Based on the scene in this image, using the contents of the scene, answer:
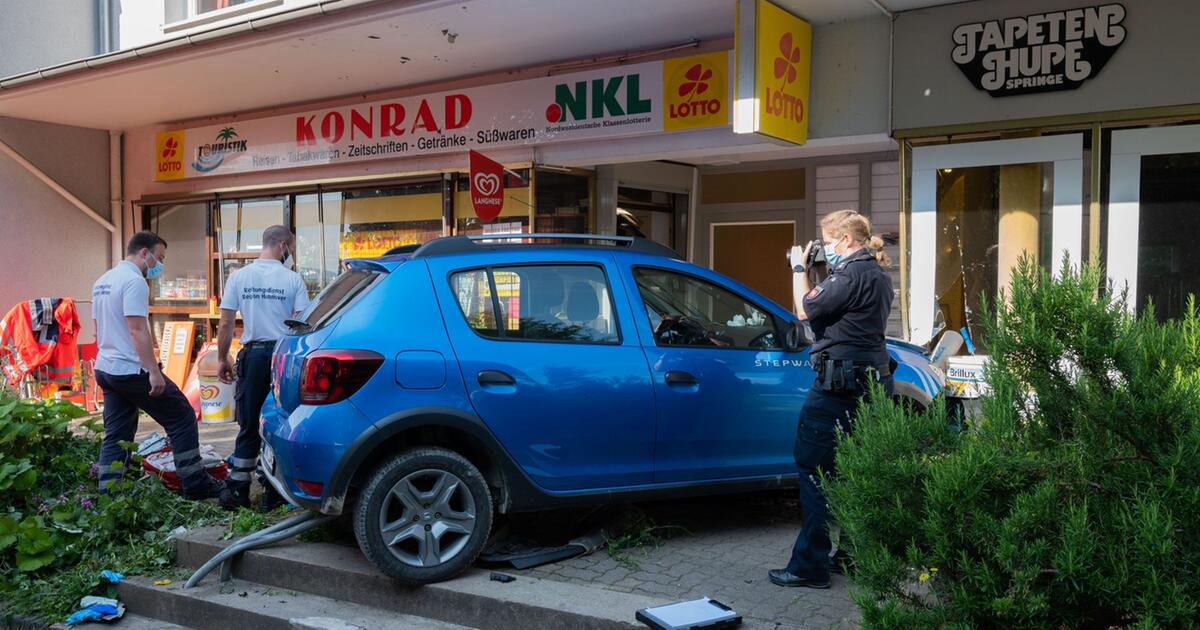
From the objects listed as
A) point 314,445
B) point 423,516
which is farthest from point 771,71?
point 314,445

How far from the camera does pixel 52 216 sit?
45.5 feet

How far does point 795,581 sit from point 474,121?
721 centimetres

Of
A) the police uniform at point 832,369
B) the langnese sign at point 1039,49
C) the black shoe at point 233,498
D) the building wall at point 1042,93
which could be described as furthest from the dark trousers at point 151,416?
the langnese sign at point 1039,49

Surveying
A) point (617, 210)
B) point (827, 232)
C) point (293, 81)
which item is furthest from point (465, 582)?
point (293, 81)

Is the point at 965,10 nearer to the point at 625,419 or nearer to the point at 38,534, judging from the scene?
the point at 625,419

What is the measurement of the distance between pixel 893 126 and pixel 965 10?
1.02 metres

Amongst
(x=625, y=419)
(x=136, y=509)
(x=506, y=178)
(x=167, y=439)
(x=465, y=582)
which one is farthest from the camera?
(x=506, y=178)

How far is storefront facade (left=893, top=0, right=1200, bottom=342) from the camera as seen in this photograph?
22.5ft

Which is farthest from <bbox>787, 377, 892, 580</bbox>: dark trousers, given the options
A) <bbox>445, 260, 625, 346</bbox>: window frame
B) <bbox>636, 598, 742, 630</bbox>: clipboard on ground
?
<bbox>445, 260, 625, 346</bbox>: window frame

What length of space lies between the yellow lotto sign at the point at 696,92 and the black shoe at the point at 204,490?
5027 millimetres

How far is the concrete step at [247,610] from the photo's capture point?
4.57m

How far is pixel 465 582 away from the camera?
15.3ft

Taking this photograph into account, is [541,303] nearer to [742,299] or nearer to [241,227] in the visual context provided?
[742,299]

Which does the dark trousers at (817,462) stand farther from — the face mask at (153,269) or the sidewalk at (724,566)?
the face mask at (153,269)
